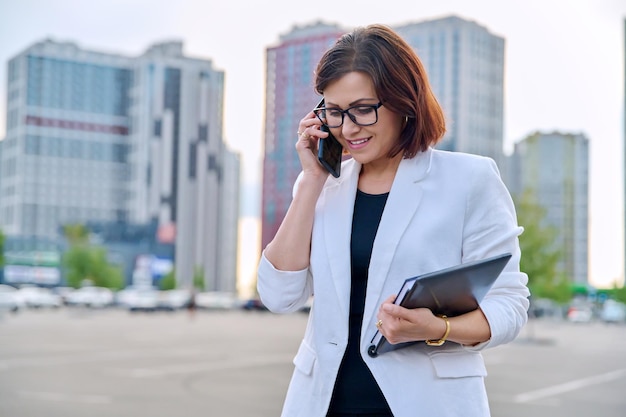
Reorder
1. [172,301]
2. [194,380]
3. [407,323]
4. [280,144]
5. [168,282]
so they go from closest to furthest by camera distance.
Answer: [407,323]
[194,380]
[280,144]
[172,301]
[168,282]

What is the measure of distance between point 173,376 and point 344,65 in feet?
35.5

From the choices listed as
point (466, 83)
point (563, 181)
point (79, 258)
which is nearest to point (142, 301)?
point (79, 258)

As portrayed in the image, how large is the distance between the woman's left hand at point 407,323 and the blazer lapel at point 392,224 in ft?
0.30

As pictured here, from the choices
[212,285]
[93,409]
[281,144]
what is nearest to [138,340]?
[93,409]

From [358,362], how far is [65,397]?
27.5 ft

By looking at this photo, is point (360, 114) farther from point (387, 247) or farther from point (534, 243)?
point (534, 243)

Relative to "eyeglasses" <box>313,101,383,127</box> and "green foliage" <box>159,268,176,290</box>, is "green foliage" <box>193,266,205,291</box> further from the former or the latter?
"eyeglasses" <box>313,101,383,127</box>

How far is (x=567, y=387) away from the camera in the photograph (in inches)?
501

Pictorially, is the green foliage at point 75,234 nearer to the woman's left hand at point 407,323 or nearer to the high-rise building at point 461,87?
the high-rise building at point 461,87

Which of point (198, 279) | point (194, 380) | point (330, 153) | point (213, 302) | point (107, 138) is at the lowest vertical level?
point (198, 279)

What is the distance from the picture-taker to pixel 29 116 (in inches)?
4606

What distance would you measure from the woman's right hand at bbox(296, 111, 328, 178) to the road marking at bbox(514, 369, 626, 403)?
911 centimetres

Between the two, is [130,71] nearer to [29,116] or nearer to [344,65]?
[29,116]

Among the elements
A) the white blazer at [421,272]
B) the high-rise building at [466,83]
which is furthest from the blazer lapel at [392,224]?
the high-rise building at [466,83]
